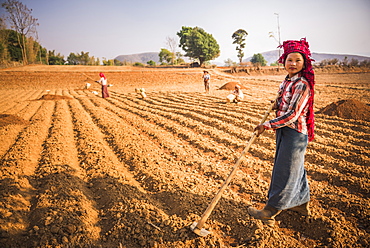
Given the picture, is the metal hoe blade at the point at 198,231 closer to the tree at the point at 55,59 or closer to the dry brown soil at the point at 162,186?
the dry brown soil at the point at 162,186

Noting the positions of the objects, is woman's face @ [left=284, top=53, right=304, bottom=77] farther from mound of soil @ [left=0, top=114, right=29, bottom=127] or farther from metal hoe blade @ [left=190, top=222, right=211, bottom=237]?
mound of soil @ [left=0, top=114, right=29, bottom=127]

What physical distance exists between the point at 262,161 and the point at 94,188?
9.51ft

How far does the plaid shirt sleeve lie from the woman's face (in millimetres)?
84

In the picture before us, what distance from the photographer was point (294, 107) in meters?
1.77

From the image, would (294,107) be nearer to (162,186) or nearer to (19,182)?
(162,186)

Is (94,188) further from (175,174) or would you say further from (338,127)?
(338,127)

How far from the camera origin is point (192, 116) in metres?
7.09

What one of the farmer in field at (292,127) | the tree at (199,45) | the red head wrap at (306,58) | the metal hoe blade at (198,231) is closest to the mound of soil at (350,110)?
the farmer in field at (292,127)

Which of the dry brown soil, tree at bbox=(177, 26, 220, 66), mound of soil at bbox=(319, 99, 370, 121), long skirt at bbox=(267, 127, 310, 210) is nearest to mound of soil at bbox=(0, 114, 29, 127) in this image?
the dry brown soil

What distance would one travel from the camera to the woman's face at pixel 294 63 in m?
1.79

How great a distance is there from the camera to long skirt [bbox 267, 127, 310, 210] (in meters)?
1.90

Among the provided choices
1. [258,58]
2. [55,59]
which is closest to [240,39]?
[258,58]

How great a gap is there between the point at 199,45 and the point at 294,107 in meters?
40.7

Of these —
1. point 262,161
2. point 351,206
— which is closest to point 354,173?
point 351,206
